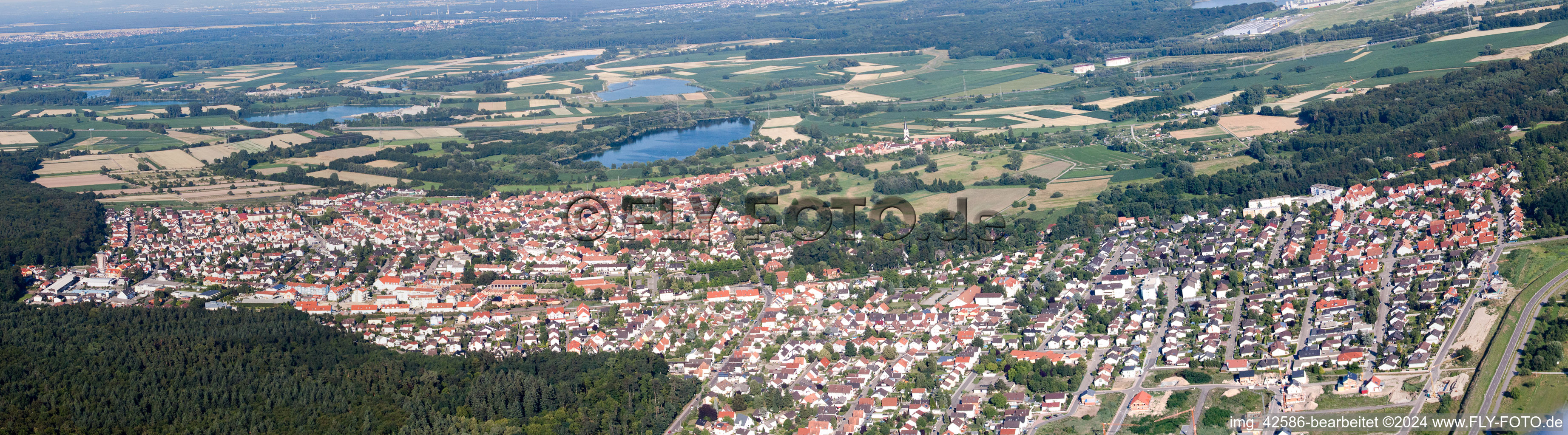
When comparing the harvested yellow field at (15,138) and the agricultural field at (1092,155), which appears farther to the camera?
the harvested yellow field at (15,138)

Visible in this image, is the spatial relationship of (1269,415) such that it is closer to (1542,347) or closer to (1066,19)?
(1542,347)

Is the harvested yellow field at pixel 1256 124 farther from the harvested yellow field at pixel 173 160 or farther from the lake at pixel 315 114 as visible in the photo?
the lake at pixel 315 114

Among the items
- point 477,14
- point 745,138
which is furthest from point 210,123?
point 477,14

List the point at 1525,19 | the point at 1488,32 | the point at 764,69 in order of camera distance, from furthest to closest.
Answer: the point at 764,69
the point at 1488,32
the point at 1525,19

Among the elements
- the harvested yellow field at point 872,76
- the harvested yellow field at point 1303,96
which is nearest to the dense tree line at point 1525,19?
the harvested yellow field at point 1303,96

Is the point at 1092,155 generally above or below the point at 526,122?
below

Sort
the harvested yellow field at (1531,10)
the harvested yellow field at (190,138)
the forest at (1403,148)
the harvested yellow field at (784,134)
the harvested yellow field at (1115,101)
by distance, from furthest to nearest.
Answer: the harvested yellow field at (1531,10) → the harvested yellow field at (190,138) → the harvested yellow field at (1115,101) → the harvested yellow field at (784,134) → the forest at (1403,148)

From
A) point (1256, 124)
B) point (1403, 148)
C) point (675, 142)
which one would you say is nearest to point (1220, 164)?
point (1403, 148)

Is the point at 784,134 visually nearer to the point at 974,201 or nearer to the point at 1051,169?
the point at 1051,169
